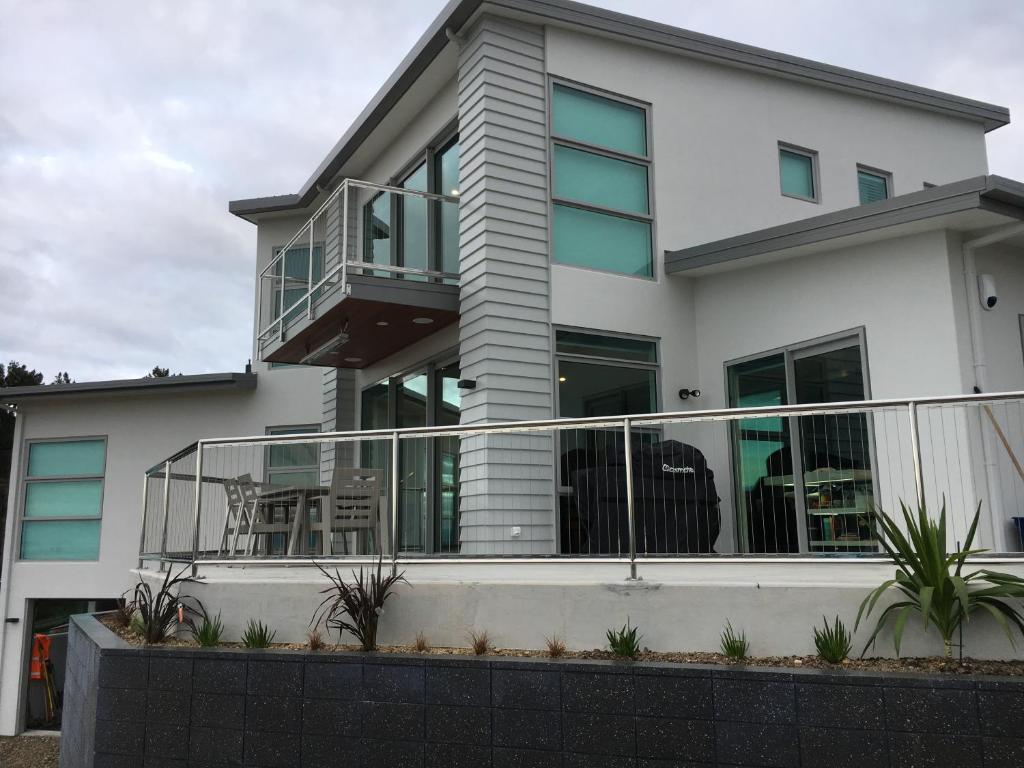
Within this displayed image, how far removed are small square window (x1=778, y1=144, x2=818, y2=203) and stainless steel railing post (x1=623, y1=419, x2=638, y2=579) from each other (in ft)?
21.4

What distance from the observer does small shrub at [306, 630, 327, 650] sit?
7.00m

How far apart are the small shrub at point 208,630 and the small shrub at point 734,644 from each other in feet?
13.3

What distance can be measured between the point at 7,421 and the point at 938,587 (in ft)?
124

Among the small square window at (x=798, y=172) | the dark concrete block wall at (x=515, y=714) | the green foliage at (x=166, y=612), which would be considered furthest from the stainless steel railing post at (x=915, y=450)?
the small square window at (x=798, y=172)

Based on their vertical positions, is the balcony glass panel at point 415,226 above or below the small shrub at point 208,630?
above

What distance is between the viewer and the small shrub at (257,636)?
7.21 meters

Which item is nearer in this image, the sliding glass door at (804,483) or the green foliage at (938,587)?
the green foliage at (938,587)

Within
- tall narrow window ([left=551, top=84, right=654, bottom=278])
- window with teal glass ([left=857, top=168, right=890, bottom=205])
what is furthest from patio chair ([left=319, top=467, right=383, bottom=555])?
window with teal glass ([left=857, top=168, right=890, bottom=205])

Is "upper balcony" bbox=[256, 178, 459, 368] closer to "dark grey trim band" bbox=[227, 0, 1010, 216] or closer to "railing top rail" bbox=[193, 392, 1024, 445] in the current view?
"dark grey trim band" bbox=[227, 0, 1010, 216]

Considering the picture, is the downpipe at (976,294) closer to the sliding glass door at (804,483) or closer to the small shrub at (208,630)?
the sliding glass door at (804,483)

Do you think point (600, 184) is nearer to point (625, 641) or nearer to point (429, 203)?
point (429, 203)

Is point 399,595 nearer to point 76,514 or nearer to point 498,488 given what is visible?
point 498,488

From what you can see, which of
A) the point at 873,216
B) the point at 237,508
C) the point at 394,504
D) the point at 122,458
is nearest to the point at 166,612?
the point at 237,508

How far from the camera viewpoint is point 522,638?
664 centimetres
